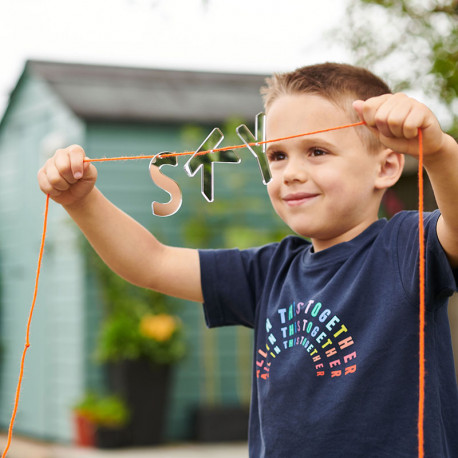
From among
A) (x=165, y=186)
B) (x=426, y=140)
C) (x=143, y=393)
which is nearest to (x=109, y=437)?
(x=143, y=393)

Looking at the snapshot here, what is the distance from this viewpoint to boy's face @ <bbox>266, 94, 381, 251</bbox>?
159 centimetres

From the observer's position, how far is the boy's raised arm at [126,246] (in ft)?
5.59

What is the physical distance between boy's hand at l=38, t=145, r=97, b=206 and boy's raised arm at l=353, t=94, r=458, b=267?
2.07 feet

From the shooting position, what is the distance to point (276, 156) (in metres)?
1.69

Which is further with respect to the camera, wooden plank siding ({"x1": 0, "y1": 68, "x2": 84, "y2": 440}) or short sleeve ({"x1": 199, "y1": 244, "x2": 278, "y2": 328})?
wooden plank siding ({"x1": 0, "y1": 68, "x2": 84, "y2": 440})

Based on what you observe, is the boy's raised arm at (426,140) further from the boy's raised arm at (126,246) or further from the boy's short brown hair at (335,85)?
the boy's raised arm at (126,246)

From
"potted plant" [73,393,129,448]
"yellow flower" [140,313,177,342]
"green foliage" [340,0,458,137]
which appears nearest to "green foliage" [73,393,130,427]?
"potted plant" [73,393,129,448]

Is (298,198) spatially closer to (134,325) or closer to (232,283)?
(232,283)

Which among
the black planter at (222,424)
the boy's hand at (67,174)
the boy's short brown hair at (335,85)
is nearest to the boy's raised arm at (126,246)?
the boy's hand at (67,174)

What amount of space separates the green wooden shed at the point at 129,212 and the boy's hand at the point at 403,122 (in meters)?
4.60

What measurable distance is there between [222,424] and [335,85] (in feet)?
15.3

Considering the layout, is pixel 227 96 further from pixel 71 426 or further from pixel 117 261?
pixel 117 261

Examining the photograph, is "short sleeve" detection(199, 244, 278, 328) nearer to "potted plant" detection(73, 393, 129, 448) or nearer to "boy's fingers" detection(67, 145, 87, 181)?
"boy's fingers" detection(67, 145, 87, 181)

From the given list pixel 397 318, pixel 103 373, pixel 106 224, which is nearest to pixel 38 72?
pixel 103 373
